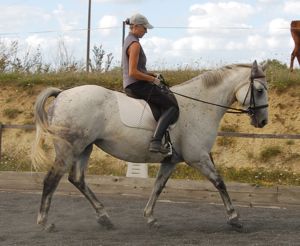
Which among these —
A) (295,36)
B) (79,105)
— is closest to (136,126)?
(79,105)

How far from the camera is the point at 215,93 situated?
7473 mm

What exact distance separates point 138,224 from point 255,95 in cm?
218

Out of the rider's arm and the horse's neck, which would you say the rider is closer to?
the rider's arm

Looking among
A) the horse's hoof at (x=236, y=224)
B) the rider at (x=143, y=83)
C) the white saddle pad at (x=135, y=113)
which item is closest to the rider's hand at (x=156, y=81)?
the rider at (x=143, y=83)

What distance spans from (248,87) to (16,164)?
688 centimetres

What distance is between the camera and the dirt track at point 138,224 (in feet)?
20.7

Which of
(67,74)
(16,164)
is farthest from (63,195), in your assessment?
(67,74)

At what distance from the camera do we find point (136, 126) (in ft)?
23.1

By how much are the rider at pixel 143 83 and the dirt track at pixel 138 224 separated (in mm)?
1052

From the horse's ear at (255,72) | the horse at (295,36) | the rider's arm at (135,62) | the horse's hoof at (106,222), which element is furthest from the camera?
the horse at (295,36)

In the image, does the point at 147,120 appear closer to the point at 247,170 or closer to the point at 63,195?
the point at 63,195

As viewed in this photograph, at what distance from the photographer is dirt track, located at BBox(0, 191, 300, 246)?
20.7 ft

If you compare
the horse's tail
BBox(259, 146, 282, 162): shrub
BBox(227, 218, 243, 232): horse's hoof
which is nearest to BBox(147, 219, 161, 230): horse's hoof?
BBox(227, 218, 243, 232): horse's hoof

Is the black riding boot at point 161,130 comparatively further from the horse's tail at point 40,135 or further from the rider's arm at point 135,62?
the horse's tail at point 40,135
